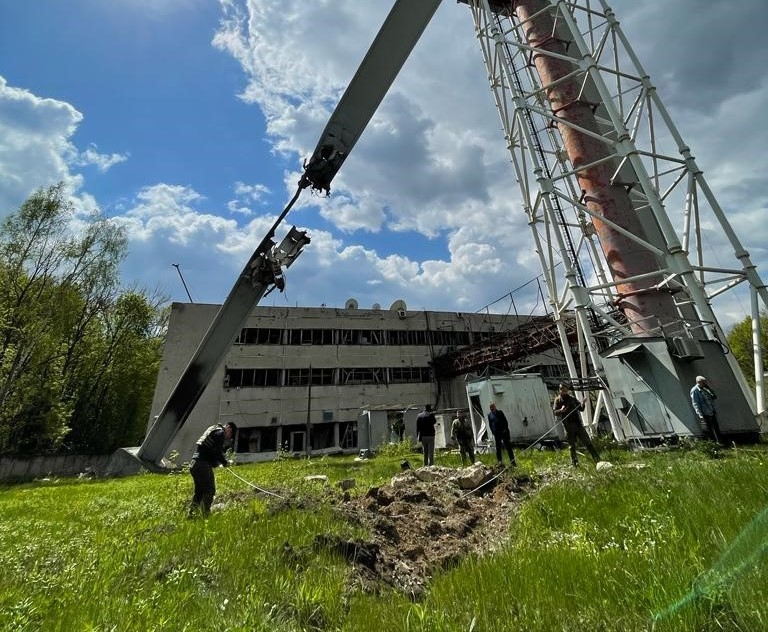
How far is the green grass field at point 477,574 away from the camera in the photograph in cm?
216

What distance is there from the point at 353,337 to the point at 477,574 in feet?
99.9

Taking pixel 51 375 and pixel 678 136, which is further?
pixel 51 375

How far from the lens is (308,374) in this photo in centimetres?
3067

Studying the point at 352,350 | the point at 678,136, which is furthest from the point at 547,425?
the point at 352,350

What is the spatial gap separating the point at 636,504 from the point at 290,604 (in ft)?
12.1

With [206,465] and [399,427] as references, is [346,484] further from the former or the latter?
[399,427]

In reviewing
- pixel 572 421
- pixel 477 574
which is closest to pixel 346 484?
pixel 572 421

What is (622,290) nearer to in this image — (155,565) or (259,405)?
(155,565)

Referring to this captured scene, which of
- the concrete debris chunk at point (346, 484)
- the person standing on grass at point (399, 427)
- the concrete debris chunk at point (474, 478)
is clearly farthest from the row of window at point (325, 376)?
the concrete debris chunk at point (474, 478)

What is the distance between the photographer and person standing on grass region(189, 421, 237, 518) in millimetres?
6438

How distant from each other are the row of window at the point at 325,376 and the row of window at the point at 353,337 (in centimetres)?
236

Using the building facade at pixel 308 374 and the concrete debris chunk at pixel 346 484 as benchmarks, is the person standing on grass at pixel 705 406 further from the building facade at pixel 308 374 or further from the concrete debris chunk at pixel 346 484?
the building facade at pixel 308 374

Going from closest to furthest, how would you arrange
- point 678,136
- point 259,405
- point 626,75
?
point 678,136 < point 626,75 < point 259,405

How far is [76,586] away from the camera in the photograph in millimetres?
3025
